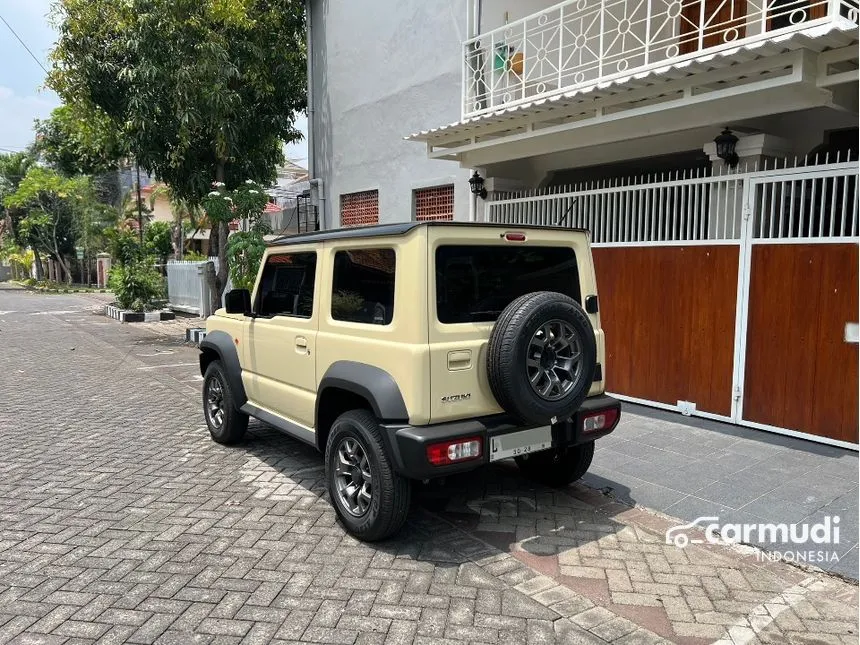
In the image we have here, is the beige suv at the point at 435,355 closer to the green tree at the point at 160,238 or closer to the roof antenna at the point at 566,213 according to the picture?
the roof antenna at the point at 566,213

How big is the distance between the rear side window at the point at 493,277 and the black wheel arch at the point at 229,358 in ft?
8.11

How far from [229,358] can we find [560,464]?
288cm

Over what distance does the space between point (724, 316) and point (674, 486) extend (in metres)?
2.24

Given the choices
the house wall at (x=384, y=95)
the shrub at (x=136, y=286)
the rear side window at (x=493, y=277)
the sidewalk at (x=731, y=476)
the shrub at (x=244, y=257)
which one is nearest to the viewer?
the rear side window at (x=493, y=277)

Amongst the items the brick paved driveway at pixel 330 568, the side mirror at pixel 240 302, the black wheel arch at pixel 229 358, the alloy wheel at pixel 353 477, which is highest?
the side mirror at pixel 240 302

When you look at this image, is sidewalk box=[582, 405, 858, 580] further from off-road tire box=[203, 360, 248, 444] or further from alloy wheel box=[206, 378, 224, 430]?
alloy wheel box=[206, 378, 224, 430]

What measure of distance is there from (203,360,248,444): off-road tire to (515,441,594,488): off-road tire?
2541mm

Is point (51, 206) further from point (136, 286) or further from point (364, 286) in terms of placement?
point (364, 286)

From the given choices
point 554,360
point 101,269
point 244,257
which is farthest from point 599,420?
point 101,269

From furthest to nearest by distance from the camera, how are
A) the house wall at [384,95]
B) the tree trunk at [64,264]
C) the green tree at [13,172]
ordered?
1. the green tree at [13,172]
2. the tree trunk at [64,264]
3. the house wall at [384,95]

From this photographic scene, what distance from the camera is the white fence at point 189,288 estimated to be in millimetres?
18062

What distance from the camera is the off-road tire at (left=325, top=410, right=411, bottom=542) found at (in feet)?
11.6

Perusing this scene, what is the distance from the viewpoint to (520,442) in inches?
147

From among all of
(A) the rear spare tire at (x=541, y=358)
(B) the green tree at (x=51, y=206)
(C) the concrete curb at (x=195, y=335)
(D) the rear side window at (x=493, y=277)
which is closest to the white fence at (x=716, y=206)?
(D) the rear side window at (x=493, y=277)
